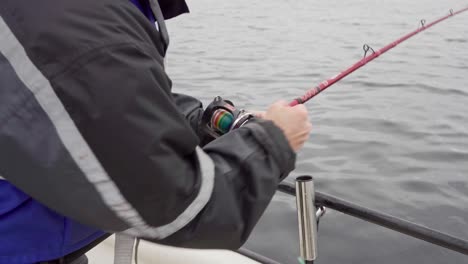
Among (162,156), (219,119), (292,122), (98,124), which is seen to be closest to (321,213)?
(219,119)

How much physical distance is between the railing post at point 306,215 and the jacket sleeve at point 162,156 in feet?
2.17

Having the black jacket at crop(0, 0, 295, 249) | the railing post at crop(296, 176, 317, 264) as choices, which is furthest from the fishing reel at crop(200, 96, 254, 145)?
the black jacket at crop(0, 0, 295, 249)

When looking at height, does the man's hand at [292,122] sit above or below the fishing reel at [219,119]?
above

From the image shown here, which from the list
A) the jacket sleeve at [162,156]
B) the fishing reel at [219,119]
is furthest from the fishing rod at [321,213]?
the jacket sleeve at [162,156]

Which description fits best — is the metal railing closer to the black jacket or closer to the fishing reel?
the fishing reel

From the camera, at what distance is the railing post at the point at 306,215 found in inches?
74.3

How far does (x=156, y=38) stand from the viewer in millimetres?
1102

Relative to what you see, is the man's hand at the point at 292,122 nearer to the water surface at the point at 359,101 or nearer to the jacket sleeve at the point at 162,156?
the jacket sleeve at the point at 162,156

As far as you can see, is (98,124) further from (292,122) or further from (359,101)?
(359,101)

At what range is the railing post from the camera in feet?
6.19

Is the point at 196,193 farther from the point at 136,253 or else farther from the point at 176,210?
the point at 136,253

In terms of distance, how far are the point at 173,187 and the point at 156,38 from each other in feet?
1.01

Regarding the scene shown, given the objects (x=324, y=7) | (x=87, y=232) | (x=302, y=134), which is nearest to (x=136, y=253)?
(x=87, y=232)

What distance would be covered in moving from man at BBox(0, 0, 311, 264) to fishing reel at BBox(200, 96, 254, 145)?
18.4 inches
